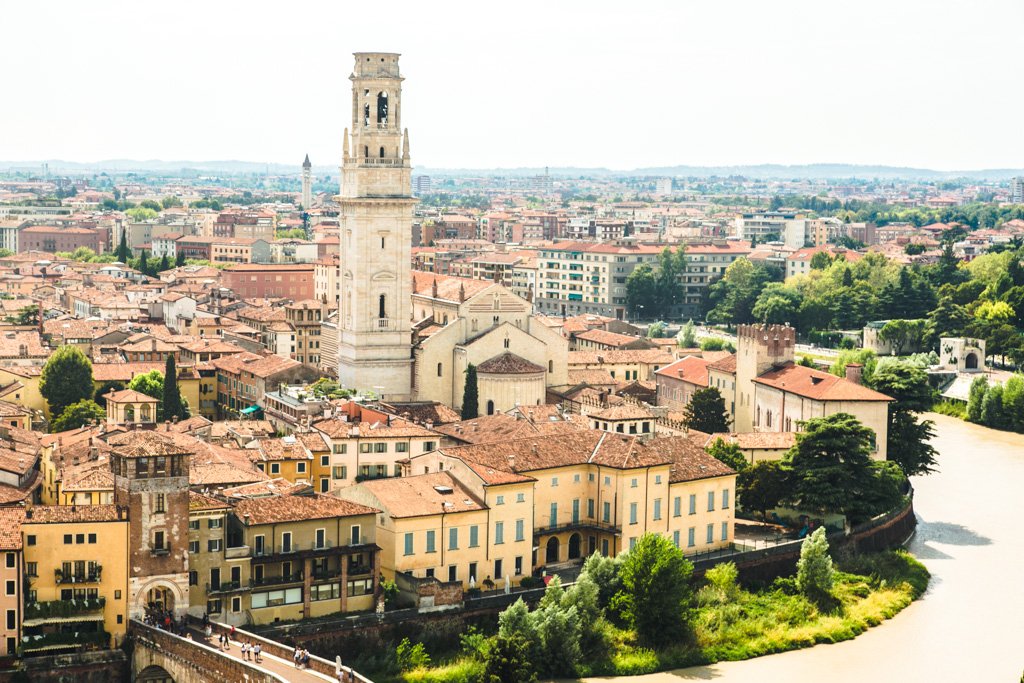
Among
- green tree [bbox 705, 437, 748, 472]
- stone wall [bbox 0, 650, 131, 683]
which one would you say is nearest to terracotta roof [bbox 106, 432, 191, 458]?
stone wall [bbox 0, 650, 131, 683]

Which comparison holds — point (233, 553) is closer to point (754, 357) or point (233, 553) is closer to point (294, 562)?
point (294, 562)

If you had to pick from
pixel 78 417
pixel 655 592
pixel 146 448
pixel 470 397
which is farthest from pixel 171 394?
pixel 655 592

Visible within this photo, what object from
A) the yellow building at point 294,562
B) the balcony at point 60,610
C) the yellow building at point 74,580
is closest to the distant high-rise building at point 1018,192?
the yellow building at point 294,562

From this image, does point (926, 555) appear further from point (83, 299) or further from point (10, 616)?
point (83, 299)

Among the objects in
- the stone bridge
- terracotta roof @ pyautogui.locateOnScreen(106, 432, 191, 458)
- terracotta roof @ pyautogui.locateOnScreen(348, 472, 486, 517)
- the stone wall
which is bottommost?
the stone wall

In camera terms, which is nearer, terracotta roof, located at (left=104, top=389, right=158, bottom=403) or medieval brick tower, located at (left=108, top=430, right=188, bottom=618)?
medieval brick tower, located at (left=108, top=430, right=188, bottom=618)

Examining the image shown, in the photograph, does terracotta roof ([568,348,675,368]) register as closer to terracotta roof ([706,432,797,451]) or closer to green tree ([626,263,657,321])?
terracotta roof ([706,432,797,451])
